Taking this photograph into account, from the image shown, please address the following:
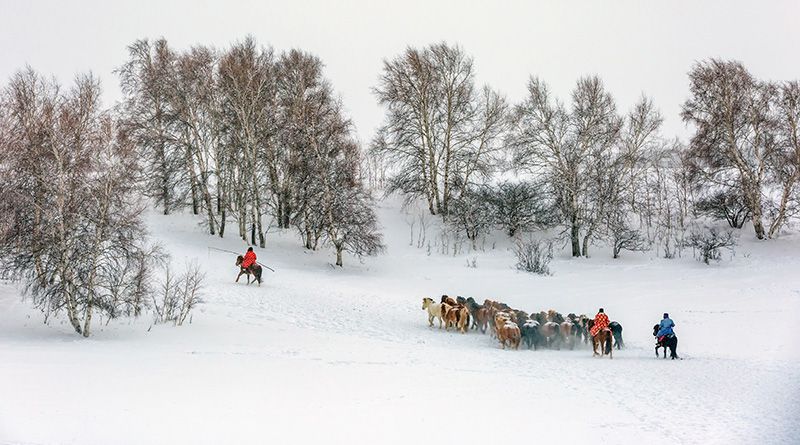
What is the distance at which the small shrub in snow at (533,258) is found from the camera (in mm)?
28328

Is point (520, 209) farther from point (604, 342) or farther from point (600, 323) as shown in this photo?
point (604, 342)

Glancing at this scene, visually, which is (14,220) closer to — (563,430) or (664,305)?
(563,430)

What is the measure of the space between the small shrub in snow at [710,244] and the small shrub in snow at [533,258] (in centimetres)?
752

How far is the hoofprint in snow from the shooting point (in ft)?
29.2

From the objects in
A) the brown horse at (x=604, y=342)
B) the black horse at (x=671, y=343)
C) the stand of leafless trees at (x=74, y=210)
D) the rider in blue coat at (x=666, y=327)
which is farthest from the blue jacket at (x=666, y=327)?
the stand of leafless trees at (x=74, y=210)

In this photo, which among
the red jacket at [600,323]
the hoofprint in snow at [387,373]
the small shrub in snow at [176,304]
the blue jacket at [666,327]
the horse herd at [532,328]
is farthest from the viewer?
the small shrub in snow at [176,304]

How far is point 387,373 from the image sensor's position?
1249 cm

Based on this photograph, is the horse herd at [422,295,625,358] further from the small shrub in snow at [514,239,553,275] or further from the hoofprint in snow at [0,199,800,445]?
the small shrub in snow at [514,239,553,275]

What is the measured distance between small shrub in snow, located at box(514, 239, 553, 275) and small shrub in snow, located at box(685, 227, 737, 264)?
752cm

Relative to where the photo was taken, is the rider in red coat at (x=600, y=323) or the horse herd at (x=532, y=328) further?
the horse herd at (x=532, y=328)

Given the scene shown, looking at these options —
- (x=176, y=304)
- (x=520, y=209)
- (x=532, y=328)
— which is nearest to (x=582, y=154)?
(x=520, y=209)

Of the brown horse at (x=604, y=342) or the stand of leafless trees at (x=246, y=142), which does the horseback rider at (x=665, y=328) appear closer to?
the brown horse at (x=604, y=342)

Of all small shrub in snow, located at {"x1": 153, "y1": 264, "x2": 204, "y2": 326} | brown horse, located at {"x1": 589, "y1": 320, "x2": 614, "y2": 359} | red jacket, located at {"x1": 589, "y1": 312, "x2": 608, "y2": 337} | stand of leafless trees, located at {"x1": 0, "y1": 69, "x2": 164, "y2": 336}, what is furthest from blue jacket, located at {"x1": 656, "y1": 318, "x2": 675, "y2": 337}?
Answer: stand of leafless trees, located at {"x1": 0, "y1": 69, "x2": 164, "y2": 336}

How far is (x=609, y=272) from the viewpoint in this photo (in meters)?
28.5
